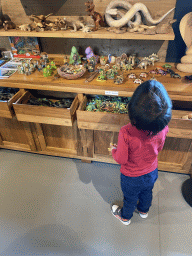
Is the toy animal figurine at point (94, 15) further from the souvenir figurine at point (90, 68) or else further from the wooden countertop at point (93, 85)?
the wooden countertop at point (93, 85)

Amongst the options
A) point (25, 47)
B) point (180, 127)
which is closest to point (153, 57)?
point (180, 127)

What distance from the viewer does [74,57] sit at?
1872 millimetres

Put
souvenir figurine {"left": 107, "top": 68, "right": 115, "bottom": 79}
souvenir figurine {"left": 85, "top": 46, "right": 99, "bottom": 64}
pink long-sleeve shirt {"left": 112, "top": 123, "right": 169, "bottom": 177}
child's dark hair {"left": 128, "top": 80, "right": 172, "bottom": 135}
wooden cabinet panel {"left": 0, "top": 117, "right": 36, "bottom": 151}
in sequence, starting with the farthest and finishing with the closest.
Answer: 1. wooden cabinet panel {"left": 0, "top": 117, "right": 36, "bottom": 151}
2. souvenir figurine {"left": 85, "top": 46, "right": 99, "bottom": 64}
3. souvenir figurine {"left": 107, "top": 68, "right": 115, "bottom": 79}
4. pink long-sleeve shirt {"left": 112, "top": 123, "right": 169, "bottom": 177}
5. child's dark hair {"left": 128, "top": 80, "right": 172, "bottom": 135}

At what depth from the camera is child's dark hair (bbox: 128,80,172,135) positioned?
94 cm

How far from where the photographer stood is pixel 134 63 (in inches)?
74.8

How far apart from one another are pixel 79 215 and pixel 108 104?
3.34ft

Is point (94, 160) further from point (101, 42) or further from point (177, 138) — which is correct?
point (101, 42)

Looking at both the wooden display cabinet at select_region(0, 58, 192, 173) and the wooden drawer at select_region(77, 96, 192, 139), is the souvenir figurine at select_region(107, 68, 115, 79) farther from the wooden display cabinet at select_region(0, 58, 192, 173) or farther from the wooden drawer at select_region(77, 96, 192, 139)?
the wooden drawer at select_region(77, 96, 192, 139)

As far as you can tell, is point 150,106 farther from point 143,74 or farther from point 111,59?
point 111,59

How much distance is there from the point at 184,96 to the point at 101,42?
35.5 inches

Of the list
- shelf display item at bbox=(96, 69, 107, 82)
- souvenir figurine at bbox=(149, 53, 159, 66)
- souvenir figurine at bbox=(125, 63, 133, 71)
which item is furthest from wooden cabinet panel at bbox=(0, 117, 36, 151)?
souvenir figurine at bbox=(149, 53, 159, 66)

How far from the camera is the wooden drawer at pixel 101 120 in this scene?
1.66m

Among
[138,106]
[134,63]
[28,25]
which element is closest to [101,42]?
[134,63]

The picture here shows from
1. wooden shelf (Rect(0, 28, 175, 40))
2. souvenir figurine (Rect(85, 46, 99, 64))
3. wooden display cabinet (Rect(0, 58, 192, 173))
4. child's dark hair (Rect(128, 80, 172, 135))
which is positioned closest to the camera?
child's dark hair (Rect(128, 80, 172, 135))
